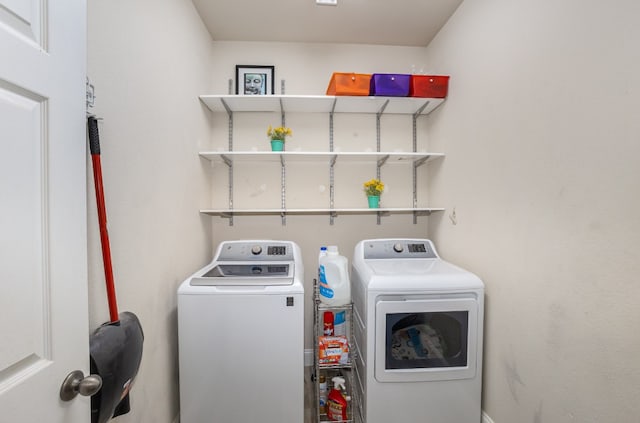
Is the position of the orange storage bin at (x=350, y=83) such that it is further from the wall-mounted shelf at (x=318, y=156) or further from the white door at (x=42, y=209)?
the white door at (x=42, y=209)

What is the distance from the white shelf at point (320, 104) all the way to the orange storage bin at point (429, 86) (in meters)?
0.04

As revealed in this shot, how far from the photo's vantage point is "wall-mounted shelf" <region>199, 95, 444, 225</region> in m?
2.06

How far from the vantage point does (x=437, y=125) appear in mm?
2254

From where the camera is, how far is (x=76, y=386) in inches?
26.5

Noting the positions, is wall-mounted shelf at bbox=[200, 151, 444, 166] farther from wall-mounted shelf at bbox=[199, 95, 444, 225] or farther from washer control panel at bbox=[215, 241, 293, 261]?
washer control panel at bbox=[215, 241, 293, 261]

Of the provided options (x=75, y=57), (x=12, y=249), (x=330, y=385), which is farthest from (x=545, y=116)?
(x=330, y=385)

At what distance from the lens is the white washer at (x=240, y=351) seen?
59.4 inches

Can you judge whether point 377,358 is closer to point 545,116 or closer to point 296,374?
point 296,374

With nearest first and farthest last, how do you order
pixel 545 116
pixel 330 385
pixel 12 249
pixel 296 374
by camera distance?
pixel 12 249 → pixel 545 116 → pixel 296 374 → pixel 330 385

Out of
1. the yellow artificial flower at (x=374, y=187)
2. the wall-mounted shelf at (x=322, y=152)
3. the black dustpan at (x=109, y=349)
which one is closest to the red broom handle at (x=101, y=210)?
the black dustpan at (x=109, y=349)

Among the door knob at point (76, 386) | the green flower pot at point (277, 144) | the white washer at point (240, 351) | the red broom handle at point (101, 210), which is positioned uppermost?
the green flower pot at point (277, 144)

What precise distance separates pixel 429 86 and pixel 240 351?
80.0 inches

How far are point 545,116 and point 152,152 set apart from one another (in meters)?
1.78

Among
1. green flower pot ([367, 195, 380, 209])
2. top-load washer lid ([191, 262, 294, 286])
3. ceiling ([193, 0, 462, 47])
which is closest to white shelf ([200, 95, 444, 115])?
ceiling ([193, 0, 462, 47])
